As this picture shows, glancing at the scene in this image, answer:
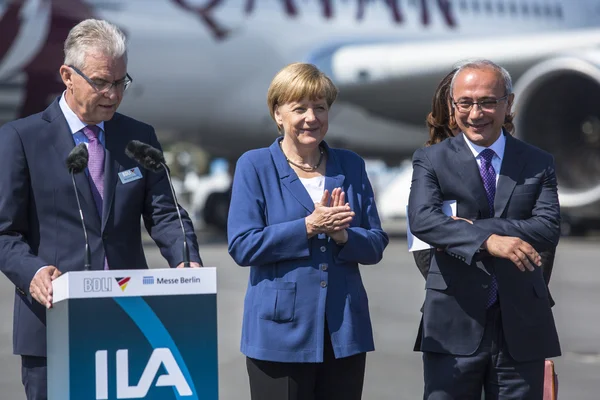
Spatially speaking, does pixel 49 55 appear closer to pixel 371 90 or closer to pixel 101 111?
pixel 371 90

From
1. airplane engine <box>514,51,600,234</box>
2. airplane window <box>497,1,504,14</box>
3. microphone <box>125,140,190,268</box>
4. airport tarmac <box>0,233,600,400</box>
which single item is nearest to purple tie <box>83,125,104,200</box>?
microphone <box>125,140,190,268</box>

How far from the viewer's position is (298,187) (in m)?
2.54

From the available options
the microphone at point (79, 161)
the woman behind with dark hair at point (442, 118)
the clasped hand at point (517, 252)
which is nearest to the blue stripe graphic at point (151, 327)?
the microphone at point (79, 161)

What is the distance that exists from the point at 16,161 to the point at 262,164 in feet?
2.08

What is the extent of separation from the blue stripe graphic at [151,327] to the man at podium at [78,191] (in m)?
0.29

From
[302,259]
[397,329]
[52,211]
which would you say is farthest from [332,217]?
[397,329]

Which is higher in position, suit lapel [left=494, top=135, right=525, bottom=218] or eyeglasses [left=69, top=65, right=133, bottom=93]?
eyeglasses [left=69, top=65, right=133, bottom=93]

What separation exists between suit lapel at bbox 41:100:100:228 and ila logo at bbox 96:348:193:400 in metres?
0.49

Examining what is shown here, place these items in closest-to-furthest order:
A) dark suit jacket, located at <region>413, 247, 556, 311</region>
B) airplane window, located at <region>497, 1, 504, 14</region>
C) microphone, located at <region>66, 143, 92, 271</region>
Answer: microphone, located at <region>66, 143, 92, 271</region>, dark suit jacket, located at <region>413, 247, 556, 311</region>, airplane window, located at <region>497, 1, 504, 14</region>

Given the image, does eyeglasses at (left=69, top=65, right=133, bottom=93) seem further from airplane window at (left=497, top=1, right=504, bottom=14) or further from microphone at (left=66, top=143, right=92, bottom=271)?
airplane window at (left=497, top=1, right=504, bottom=14)

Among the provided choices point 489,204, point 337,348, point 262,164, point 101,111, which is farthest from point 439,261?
point 101,111

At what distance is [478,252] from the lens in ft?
8.13

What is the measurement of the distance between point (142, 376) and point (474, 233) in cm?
91

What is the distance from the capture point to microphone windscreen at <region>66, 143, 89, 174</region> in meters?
2.24
